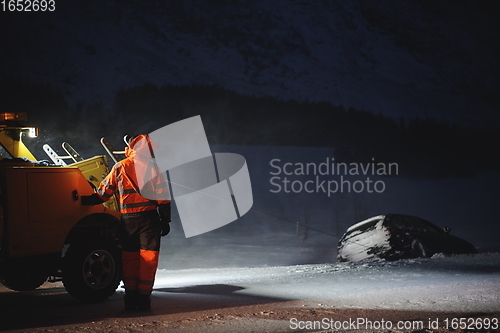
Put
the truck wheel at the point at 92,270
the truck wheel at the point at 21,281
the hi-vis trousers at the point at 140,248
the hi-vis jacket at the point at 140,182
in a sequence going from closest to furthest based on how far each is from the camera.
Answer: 1. the hi-vis trousers at the point at 140,248
2. the hi-vis jacket at the point at 140,182
3. the truck wheel at the point at 92,270
4. the truck wheel at the point at 21,281

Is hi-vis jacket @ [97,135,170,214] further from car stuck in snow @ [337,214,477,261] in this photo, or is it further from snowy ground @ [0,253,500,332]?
car stuck in snow @ [337,214,477,261]

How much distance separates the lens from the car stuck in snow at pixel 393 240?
11266 millimetres

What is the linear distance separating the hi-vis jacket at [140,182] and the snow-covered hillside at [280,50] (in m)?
34.7

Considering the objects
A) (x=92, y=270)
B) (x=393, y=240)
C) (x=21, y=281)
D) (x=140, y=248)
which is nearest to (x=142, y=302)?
(x=140, y=248)

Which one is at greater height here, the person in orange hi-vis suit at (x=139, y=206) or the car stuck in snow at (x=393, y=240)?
→ the person in orange hi-vis suit at (x=139, y=206)

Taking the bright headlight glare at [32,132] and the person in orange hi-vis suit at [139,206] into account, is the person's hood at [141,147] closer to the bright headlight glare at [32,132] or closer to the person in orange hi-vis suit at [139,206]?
the person in orange hi-vis suit at [139,206]

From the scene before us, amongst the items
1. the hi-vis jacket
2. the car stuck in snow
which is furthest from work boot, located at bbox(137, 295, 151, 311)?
the car stuck in snow

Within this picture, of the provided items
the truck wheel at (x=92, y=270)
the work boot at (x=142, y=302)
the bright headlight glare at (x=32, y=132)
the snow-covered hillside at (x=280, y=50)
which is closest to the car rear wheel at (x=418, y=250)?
the truck wheel at (x=92, y=270)

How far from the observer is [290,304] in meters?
6.34

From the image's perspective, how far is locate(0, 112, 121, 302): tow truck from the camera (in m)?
6.36

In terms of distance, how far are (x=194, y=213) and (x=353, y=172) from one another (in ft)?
44.4

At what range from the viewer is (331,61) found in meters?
51.9

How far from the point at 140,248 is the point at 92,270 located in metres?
1.05

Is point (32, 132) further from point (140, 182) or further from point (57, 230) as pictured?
point (140, 182)
